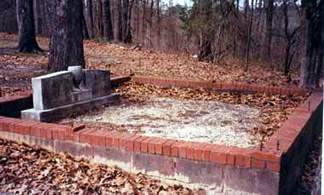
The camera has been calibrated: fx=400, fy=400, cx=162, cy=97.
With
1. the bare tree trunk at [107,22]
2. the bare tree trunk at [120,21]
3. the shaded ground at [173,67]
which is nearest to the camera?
the shaded ground at [173,67]

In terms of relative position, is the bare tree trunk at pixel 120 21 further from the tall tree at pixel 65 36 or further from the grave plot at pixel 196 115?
the grave plot at pixel 196 115

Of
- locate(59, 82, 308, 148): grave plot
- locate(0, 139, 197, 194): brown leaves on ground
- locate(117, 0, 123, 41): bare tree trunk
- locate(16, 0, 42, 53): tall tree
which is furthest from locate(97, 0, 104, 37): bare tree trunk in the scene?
locate(0, 139, 197, 194): brown leaves on ground

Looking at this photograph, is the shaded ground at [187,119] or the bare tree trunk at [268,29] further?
the bare tree trunk at [268,29]

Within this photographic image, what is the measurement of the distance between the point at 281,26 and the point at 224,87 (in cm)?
713

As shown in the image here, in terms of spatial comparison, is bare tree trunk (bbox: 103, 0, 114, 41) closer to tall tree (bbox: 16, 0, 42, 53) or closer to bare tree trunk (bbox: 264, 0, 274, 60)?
tall tree (bbox: 16, 0, 42, 53)

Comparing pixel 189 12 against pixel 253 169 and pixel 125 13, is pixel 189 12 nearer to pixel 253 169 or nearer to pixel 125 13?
pixel 125 13

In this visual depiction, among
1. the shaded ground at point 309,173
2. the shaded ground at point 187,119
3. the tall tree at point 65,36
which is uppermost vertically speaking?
the tall tree at point 65,36

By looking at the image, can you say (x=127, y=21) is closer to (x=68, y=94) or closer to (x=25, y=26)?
(x=25, y=26)

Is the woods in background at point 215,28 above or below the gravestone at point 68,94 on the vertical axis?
above

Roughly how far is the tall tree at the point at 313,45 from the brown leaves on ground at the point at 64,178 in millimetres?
4221

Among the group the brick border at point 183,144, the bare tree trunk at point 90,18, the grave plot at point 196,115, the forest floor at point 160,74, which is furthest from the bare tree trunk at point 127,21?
the brick border at point 183,144

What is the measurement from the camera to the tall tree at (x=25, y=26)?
11.0 m

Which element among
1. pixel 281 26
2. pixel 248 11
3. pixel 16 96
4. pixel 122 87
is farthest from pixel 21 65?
pixel 281 26

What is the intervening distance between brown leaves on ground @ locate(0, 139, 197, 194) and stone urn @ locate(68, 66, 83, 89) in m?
1.50
